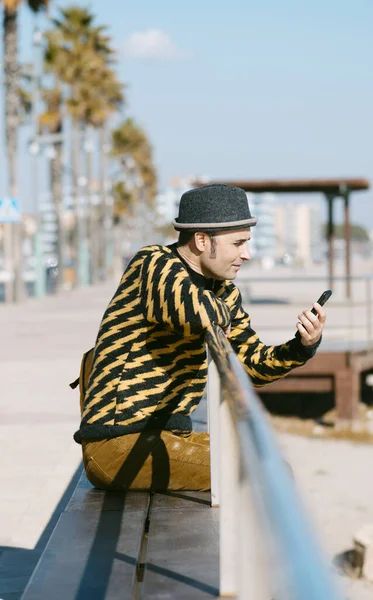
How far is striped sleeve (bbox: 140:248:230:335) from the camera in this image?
3402 mm

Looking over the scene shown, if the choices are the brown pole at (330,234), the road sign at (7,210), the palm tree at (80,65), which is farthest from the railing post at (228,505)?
the palm tree at (80,65)

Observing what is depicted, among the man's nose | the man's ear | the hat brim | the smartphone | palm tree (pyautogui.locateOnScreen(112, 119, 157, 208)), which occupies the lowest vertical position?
the smartphone

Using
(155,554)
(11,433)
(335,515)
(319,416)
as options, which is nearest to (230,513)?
(155,554)

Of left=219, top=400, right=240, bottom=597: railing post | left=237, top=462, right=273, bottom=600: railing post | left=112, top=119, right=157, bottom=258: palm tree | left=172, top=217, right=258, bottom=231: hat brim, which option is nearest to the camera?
left=237, top=462, right=273, bottom=600: railing post

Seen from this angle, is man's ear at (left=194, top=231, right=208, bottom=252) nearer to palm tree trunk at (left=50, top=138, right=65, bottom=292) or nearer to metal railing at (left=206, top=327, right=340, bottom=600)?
metal railing at (left=206, top=327, right=340, bottom=600)

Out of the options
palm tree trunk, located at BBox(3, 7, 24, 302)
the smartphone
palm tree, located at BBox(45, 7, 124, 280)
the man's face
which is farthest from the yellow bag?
palm tree, located at BBox(45, 7, 124, 280)

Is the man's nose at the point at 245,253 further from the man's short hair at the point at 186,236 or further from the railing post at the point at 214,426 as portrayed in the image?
the railing post at the point at 214,426

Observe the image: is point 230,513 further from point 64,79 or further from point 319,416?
point 64,79

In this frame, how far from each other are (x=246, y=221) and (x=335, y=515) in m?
7.10

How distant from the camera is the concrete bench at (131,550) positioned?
8.86 ft

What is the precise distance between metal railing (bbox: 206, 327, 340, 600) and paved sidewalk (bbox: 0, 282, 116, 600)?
1771mm

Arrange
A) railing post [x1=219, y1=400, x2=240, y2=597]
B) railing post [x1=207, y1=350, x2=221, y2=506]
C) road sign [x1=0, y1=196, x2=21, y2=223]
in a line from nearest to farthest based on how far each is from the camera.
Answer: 1. railing post [x1=219, y1=400, x2=240, y2=597]
2. railing post [x1=207, y1=350, x2=221, y2=506]
3. road sign [x1=0, y1=196, x2=21, y2=223]

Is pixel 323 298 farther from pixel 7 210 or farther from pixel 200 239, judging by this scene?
pixel 7 210

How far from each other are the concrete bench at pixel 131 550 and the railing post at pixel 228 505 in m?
0.07
